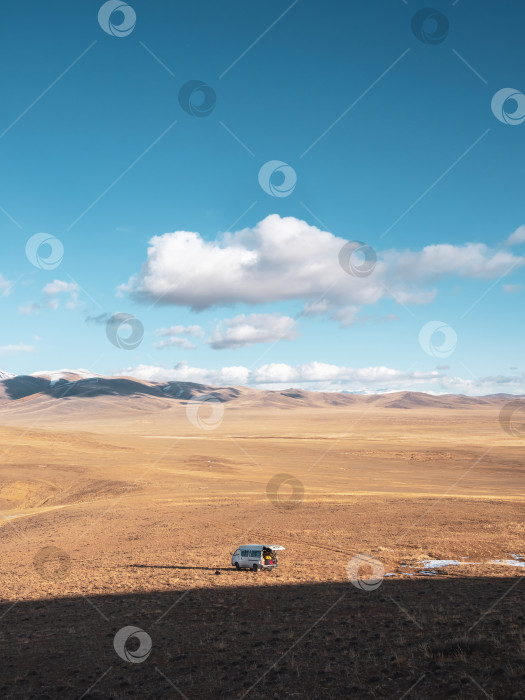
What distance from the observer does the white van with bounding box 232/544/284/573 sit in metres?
24.6

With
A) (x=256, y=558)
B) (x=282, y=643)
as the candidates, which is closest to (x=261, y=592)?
(x=256, y=558)

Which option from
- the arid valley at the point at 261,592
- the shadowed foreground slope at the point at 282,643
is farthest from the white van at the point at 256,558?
the shadowed foreground slope at the point at 282,643

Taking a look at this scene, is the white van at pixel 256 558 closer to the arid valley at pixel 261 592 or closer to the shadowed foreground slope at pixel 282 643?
the arid valley at pixel 261 592

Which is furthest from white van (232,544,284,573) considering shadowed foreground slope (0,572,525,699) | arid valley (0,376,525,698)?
shadowed foreground slope (0,572,525,699)

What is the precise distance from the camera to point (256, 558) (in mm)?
24609

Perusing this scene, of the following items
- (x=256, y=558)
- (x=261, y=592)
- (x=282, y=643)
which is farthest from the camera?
(x=256, y=558)

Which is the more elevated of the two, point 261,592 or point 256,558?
point 256,558

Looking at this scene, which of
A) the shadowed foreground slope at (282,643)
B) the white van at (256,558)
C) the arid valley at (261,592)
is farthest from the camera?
the white van at (256,558)

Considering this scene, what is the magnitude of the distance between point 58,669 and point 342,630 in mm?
8530

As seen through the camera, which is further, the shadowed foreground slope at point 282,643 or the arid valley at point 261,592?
the arid valley at point 261,592

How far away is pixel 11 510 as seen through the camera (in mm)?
46406

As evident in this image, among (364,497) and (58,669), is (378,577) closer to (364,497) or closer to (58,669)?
(58,669)

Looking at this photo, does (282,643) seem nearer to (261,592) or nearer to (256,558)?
(261,592)

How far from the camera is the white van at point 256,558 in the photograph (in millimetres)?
24641
